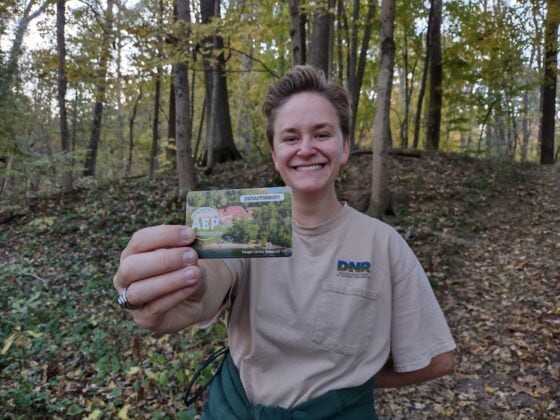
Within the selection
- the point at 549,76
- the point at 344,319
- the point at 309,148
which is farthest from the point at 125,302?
the point at 549,76

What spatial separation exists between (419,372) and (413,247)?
18.1ft

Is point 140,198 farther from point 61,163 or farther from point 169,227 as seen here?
point 169,227

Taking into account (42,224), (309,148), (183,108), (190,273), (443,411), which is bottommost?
(443,411)

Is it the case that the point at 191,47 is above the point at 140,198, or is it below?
above

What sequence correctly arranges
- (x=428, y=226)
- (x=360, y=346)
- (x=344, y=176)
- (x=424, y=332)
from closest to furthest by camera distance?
1. (x=360, y=346)
2. (x=424, y=332)
3. (x=428, y=226)
4. (x=344, y=176)

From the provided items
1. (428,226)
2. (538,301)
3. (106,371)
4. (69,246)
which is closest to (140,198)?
(69,246)

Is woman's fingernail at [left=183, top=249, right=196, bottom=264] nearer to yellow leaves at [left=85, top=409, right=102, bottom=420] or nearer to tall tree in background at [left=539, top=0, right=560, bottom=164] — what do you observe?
yellow leaves at [left=85, top=409, right=102, bottom=420]

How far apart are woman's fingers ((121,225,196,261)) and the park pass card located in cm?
4

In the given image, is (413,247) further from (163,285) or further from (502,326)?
(163,285)

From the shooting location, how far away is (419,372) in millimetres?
1716

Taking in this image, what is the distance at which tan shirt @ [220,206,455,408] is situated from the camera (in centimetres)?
147

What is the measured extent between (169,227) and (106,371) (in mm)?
3867

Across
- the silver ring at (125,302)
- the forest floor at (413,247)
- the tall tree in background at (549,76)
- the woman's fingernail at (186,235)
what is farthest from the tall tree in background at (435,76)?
the silver ring at (125,302)

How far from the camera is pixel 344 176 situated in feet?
31.7
